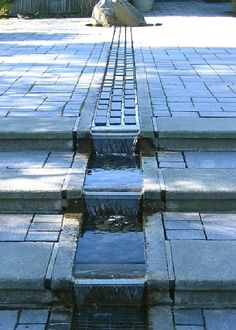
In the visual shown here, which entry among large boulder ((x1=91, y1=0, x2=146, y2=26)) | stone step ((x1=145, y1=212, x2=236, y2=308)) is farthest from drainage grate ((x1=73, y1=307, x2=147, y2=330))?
large boulder ((x1=91, y1=0, x2=146, y2=26))

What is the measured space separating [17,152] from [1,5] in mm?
10998

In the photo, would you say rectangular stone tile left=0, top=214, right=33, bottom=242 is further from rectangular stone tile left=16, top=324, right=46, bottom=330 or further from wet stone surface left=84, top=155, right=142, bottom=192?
rectangular stone tile left=16, top=324, right=46, bottom=330

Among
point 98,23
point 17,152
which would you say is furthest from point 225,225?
point 98,23

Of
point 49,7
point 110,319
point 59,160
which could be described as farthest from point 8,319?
point 49,7

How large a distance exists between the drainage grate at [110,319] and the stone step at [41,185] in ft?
2.85

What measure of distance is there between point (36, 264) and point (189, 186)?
1.21 meters

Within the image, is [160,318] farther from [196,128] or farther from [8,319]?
[196,128]

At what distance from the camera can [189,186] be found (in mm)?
3588

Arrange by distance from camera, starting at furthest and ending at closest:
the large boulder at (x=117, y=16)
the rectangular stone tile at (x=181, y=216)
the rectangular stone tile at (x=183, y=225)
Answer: the large boulder at (x=117, y=16) < the rectangular stone tile at (x=181, y=216) < the rectangular stone tile at (x=183, y=225)

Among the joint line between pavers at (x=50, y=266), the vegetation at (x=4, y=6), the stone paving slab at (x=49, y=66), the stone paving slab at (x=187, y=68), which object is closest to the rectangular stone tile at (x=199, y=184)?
the stone paving slab at (x=187, y=68)

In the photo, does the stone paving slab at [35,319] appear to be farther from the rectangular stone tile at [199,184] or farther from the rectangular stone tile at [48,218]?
the rectangular stone tile at [199,184]

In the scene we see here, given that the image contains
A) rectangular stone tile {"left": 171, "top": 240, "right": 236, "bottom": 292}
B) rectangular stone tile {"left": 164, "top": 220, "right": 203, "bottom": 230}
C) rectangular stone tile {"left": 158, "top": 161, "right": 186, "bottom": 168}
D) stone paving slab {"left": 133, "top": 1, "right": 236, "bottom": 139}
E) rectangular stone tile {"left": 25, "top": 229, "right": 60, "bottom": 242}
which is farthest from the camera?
stone paving slab {"left": 133, "top": 1, "right": 236, "bottom": 139}

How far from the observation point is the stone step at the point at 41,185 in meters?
3.56

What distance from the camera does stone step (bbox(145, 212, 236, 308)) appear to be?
112 inches
